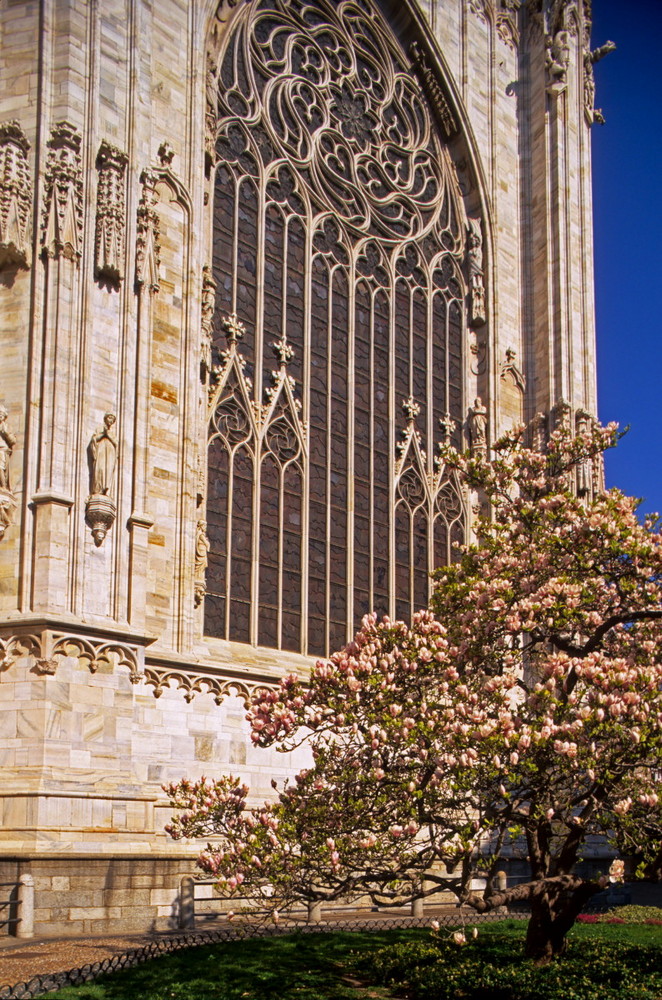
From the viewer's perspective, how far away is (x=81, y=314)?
2053 centimetres

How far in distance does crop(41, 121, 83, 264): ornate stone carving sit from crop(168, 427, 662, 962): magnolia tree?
9429mm

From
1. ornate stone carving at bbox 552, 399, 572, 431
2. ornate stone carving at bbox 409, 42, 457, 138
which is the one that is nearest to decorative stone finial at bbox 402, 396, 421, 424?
ornate stone carving at bbox 552, 399, 572, 431

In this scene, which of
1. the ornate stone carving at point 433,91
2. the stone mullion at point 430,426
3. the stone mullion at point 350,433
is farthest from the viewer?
the ornate stone carving at point 433,91

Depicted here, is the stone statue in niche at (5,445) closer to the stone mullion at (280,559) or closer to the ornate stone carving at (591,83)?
the stone mullion at (280,559)

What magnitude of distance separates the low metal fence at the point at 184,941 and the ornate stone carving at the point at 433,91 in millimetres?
19590

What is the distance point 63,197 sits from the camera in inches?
813

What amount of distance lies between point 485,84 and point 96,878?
78.0 feet

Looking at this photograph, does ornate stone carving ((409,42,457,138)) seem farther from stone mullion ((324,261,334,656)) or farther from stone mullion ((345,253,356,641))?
stone mullion ((324,261,334,656))

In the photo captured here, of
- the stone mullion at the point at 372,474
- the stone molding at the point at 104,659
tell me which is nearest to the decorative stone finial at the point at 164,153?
the stone mullion at the point at 372,474

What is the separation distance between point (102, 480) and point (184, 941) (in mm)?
7449

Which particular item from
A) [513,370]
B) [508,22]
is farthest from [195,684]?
[508,22]

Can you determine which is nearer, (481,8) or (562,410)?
(562,410)

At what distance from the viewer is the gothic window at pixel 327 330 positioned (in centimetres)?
2478

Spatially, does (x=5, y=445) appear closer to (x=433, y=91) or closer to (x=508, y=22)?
(x=433, y=91)
